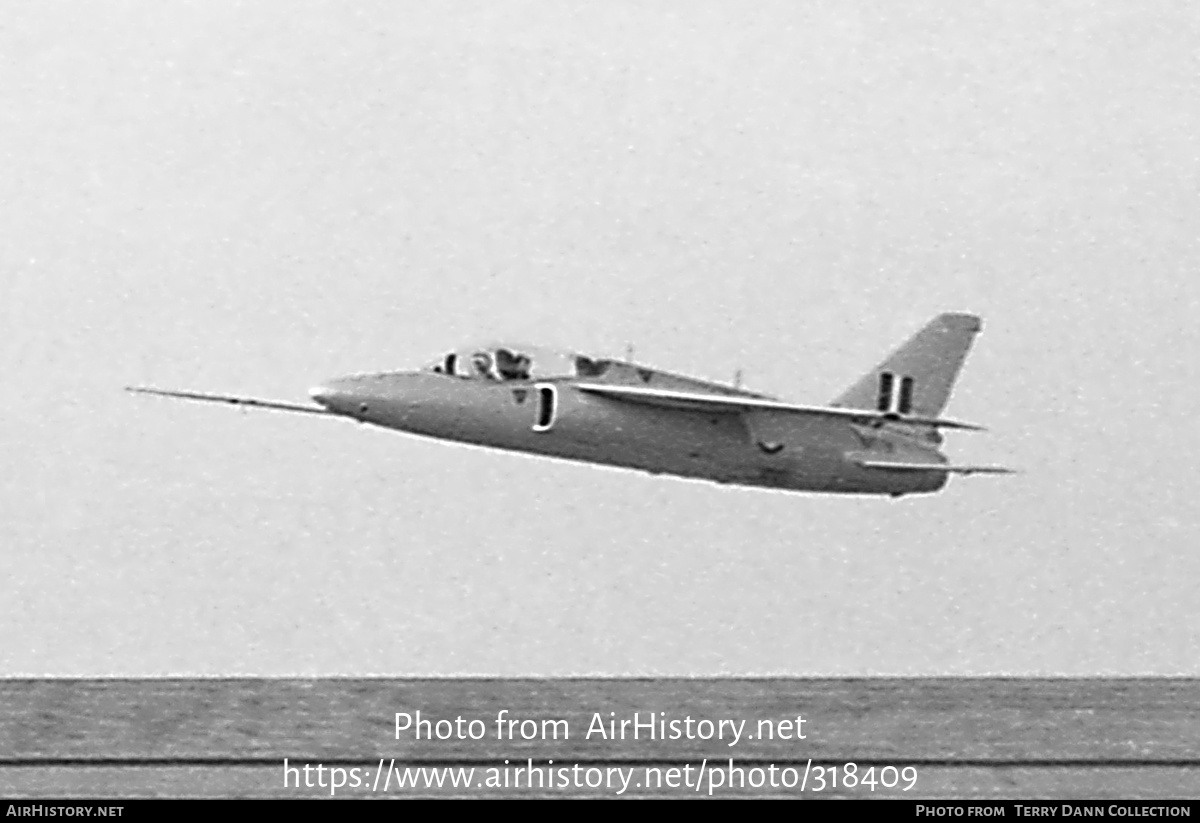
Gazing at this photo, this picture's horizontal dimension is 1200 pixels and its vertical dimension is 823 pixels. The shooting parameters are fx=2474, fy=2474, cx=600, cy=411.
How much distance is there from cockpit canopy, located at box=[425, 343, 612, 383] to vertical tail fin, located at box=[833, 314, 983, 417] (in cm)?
584

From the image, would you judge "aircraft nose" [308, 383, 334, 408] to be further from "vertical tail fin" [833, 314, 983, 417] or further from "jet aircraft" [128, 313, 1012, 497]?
"vertical tail fin" [833, 314, 983, 417]

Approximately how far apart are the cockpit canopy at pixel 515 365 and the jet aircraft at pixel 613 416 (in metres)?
0.01

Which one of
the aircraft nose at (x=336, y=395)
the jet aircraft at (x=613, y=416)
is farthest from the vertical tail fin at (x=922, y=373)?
the aircraft nose at (x=336, y=395)

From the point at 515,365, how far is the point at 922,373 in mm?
8189

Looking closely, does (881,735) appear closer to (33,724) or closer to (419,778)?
(419,778)

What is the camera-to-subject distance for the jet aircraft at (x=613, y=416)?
3506 cm

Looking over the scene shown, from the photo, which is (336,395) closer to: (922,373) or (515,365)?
(515,365)

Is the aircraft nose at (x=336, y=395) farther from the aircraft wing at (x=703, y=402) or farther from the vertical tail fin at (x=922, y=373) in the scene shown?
the vertical tail fin at (x=922, y=373)

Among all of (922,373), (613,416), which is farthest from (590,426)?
(922,373)

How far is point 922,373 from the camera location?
1593 inches
